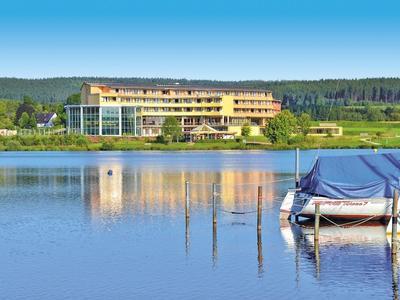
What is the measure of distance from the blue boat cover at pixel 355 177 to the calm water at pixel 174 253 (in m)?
2.31

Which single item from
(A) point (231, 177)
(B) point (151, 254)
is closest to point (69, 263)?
(B) point (151, 254)

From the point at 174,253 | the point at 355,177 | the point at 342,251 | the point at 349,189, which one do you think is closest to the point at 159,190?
the point at 355,177

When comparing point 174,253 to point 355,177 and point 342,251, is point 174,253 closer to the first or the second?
point 342,251

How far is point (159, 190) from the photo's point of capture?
8038 centimetres

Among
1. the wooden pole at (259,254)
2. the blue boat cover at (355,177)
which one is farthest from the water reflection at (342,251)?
the blue boat cover at (355,177)

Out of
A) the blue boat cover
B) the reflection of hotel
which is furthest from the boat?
the reflection of hotel

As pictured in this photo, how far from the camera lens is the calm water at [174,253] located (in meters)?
34.6

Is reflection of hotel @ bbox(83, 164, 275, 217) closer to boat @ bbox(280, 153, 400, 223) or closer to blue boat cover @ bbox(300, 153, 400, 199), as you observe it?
boat @ bbox(280, 153, 400, 223)

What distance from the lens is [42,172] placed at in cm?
11325

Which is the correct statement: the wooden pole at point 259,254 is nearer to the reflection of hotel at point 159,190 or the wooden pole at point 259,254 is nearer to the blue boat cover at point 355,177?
the blue boat cover at point 355,177

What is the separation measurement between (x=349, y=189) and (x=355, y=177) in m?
2.32

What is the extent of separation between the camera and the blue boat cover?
49094mm

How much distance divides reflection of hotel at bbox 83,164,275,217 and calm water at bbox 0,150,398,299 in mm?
265

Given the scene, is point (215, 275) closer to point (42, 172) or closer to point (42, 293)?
point (42, 293)
